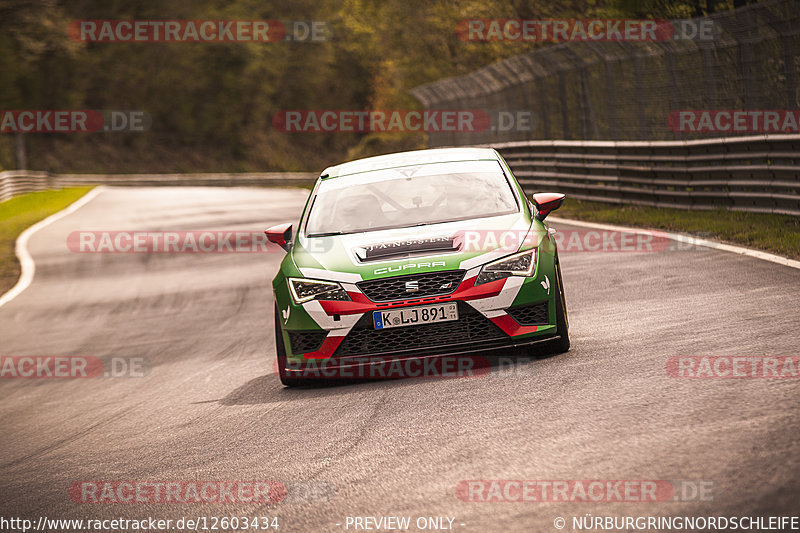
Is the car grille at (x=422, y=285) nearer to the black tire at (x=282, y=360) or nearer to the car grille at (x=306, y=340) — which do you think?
the car grille at (x=306, y=340)

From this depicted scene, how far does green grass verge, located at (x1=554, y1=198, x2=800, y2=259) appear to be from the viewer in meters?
12.8

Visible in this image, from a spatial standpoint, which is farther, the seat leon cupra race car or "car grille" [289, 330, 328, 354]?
"car grille" [289, 330, 328, 354]

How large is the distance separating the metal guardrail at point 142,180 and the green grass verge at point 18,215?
138 centimetres

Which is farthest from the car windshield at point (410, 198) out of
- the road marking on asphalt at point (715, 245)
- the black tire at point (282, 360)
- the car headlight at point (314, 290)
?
the road marking on asphalt at point (715, 245)

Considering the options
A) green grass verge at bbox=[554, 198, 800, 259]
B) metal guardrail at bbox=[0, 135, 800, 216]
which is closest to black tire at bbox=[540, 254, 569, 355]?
green grass verge at bbox=[554, 198, 800, 259]

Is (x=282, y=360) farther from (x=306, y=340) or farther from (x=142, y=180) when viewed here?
(x=142, y=180)

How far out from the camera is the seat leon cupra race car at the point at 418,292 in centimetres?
741

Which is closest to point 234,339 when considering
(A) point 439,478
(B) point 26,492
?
(B) point 26,492

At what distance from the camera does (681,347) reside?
300 inches

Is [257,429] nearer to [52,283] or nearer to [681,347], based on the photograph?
[681,347]

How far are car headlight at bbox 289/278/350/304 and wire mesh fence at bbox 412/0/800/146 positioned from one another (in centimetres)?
937

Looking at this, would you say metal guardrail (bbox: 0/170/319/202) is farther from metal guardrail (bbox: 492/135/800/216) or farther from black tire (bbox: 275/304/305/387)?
black tire (bbox: 275/304/305/387)

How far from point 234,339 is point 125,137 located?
73.4 metres

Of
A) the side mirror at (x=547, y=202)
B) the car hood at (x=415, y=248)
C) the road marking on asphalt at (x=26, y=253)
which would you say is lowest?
the road marking on asphalt at (x=26, y=253)
